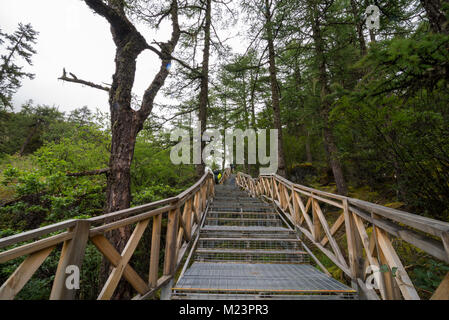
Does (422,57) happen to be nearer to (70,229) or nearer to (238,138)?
(70,229)

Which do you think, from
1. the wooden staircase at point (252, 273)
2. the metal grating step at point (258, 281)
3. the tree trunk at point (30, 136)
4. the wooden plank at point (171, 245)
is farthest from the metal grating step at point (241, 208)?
the tree trunk at point (30, 136)

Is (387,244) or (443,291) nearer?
(443,291)

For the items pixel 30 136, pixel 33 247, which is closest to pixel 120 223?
pixel 33 247

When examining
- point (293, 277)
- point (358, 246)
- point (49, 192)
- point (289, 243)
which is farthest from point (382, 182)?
point (49, 192)

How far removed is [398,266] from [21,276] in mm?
2764

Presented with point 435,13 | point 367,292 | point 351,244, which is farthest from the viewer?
point 351,244

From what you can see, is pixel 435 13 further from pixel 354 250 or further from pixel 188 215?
pixel 188 215

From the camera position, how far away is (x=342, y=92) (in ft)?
5.36

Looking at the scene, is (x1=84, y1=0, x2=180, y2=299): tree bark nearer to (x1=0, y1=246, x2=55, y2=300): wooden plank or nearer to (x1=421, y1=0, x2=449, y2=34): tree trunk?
(x1=0, y1=246, x2=55, y2=300): wooden plank

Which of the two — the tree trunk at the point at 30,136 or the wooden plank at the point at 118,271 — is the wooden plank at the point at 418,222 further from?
the tree trunk at the point at 30,136

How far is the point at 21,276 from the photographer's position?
100 cm

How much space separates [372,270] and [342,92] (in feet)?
6.20

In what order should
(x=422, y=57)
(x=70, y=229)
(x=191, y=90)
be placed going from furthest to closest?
(x=191, y=90) < (x=70, y=229) < (x=422, y=57)

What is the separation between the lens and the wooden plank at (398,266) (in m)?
1.47
